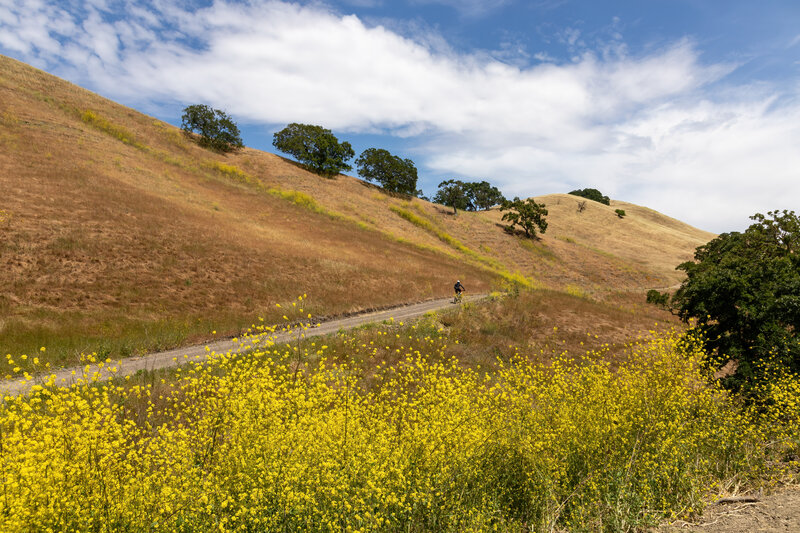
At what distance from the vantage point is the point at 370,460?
5551 mm

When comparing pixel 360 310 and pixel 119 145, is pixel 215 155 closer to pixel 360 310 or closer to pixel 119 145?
pixel 119 145

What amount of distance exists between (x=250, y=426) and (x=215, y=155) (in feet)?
233

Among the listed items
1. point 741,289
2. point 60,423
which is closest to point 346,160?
point 741,289

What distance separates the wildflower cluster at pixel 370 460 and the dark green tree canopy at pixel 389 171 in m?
81.5

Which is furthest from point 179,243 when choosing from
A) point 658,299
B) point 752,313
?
point 658,299

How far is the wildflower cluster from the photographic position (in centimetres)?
481

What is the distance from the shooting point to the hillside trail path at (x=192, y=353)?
1045 centimetres

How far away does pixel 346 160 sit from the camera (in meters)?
82.5

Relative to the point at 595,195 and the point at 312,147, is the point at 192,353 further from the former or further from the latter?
the point at 595,195

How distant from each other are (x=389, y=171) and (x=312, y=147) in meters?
18.9

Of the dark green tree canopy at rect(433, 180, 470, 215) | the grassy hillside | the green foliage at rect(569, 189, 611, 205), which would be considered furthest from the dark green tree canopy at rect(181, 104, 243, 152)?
the green foliage at rect(569, 189, 611, 205)

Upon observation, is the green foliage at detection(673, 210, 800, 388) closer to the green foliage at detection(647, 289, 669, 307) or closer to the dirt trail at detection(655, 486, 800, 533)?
the dirt trail at detection(655, 486, 800, 533)

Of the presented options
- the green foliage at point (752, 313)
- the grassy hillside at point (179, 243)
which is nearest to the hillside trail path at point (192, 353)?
the grassy hillside at point (179, 243)

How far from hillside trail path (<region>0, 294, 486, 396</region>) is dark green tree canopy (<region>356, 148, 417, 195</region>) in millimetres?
63630
